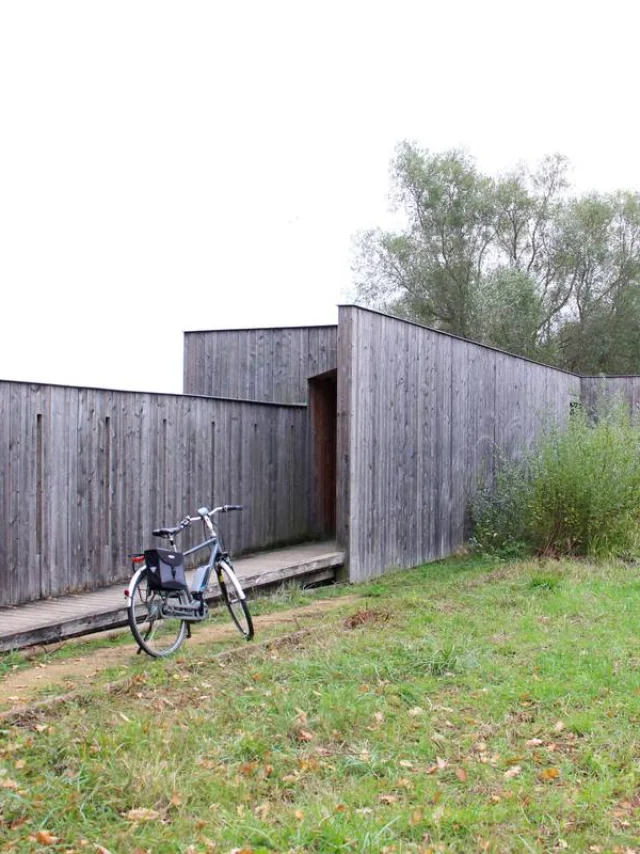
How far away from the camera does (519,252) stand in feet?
107

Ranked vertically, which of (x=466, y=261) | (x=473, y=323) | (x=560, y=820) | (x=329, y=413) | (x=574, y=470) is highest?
(x=466, y=261)

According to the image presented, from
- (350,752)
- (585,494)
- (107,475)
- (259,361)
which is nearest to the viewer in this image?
(350,752)

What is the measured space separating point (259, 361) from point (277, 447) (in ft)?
6.49

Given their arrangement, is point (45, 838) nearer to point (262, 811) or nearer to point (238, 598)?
point (262, 811)

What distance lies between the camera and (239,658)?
237 inches

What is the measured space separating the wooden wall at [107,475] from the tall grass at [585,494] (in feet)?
10.7

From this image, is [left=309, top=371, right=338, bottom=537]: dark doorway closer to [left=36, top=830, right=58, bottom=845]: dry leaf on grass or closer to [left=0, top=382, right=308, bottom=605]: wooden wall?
[left=0, top=382, right=308, bottom=605]: wooden wall

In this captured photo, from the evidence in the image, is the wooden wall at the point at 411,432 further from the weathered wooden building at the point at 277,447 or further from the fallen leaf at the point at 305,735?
the fallen leaf at the point at 305,735

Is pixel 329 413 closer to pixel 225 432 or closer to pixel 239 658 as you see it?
pixel 225 432

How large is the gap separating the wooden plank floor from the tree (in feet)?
72.0

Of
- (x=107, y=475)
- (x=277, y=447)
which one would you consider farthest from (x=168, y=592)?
(x=277, y=447)

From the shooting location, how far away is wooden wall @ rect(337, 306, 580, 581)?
9.89 m

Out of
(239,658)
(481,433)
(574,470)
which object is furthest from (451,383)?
(239,658)

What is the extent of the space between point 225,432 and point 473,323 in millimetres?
21332
